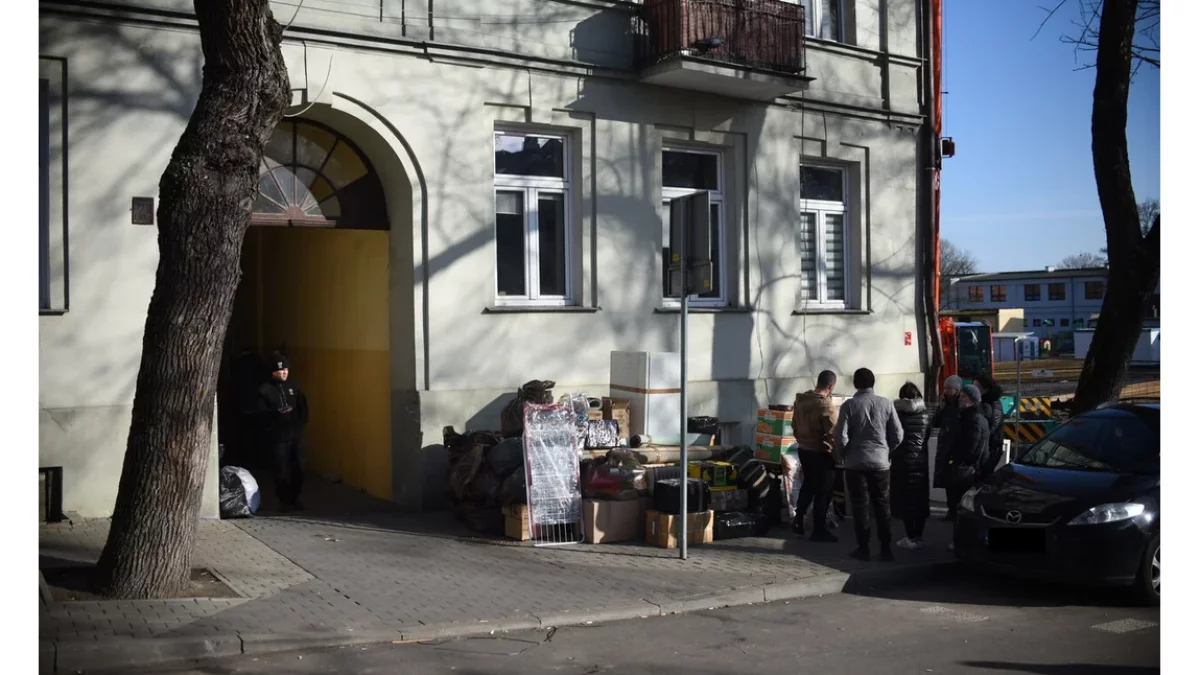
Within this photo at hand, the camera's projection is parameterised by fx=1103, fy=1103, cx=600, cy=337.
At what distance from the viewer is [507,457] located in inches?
430

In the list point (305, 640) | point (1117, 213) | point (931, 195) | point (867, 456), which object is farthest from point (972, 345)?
point (305, 640)

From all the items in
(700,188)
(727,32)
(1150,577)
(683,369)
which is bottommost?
(1150,577)

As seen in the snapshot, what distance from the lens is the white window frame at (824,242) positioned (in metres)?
16.3

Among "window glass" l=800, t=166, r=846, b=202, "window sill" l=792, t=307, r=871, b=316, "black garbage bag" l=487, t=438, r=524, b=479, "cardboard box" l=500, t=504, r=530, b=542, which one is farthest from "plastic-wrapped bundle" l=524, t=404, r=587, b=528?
"window glass" l=800, t=166, r=846, b=202

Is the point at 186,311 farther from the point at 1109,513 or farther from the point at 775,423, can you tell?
the point at 1109,513

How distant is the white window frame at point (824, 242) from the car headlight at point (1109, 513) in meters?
7.61

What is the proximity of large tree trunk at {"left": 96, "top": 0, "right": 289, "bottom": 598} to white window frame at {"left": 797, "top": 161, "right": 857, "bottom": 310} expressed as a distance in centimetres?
972

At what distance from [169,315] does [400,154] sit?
477 centimetres

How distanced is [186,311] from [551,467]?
3.91 metres

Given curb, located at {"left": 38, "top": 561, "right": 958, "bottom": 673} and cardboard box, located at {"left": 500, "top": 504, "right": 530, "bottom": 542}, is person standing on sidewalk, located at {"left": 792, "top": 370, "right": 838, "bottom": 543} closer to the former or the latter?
curb, located at {"left": 38, "top": 561, "right": 958, "bottom": 673}

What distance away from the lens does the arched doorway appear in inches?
491

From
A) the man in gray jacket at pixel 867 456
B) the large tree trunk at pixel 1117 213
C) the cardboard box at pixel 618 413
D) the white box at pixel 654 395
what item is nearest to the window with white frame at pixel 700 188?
the white box at pixel 654 395
